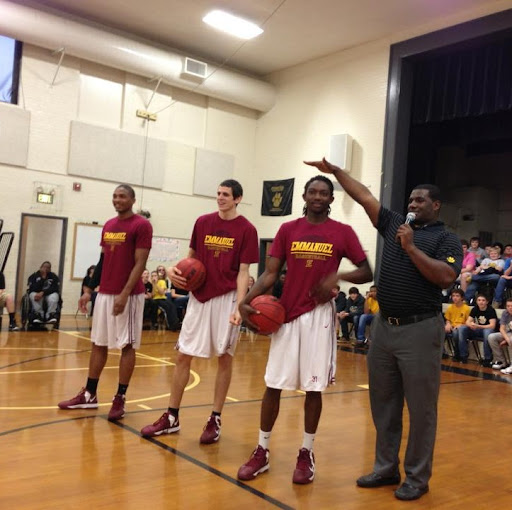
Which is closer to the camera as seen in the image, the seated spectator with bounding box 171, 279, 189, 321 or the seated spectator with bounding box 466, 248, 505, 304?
the seated spectator with bounding box 466, 248, 505, 304

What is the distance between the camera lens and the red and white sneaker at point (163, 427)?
150 inches

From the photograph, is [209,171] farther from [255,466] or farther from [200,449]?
[255,466]

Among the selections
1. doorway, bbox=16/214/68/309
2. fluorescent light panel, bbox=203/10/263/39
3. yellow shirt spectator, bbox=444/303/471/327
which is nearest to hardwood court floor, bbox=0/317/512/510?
yellow shirt spectator, bbox=444/303/471/327

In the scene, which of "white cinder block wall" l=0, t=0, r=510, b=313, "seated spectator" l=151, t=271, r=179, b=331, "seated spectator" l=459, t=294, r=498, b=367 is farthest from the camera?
"white cinder block wall" l=0, t=0, r=510, b=313

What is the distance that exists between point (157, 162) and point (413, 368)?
11.1 m

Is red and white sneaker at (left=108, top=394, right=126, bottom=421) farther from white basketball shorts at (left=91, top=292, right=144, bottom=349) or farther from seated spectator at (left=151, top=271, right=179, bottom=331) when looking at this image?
seated spectator at (left=151, top=271, right=179, bottom=331)

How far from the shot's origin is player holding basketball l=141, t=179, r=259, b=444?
12.7 ft

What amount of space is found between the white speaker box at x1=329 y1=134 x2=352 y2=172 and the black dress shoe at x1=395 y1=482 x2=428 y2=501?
979cm

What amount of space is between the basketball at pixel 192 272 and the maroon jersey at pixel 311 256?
2.33ft

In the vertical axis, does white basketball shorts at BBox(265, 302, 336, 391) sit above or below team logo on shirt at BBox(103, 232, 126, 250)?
below

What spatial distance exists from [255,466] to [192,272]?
131 centimetres

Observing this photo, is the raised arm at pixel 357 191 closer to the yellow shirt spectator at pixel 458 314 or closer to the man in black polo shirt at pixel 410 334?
the man in black polo shirt at pixel 410 334

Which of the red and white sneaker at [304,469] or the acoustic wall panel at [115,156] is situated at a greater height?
the acoustic wall panel at [115,156]

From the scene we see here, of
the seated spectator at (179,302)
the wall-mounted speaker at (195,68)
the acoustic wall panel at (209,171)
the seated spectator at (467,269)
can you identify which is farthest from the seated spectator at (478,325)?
the wall-mounted speaker at (195,68)
